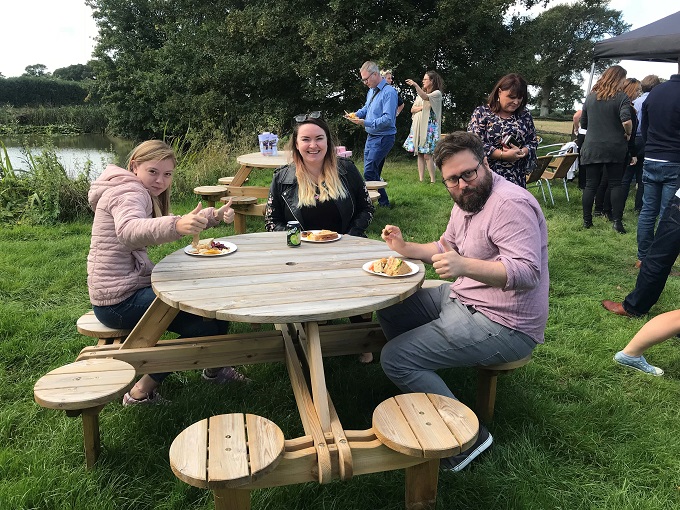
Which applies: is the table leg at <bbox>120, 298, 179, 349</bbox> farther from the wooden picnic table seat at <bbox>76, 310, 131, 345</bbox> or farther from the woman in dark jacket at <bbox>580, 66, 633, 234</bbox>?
the woman in dark jacket at <bbox>580, 66, 633, 234</bbox>

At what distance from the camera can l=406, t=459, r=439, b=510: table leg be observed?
6.14 feet

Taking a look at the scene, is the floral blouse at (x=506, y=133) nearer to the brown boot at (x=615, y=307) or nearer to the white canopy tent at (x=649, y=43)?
the brown boot at (x=615, y=307)

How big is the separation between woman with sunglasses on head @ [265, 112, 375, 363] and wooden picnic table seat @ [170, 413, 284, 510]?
1.62 metres

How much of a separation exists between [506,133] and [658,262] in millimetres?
1541

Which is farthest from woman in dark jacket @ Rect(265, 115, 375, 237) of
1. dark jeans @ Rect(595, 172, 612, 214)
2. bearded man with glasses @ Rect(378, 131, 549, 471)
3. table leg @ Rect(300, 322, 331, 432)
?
dark jeans @ Rect(595, 172, 612, 214)

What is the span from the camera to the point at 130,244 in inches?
94.1

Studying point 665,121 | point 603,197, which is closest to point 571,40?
point 603,197

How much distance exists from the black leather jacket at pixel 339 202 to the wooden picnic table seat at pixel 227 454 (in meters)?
1.92

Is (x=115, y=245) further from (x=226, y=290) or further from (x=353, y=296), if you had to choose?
(x=353, y=296)

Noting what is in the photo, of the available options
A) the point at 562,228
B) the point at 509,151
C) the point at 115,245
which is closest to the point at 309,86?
the point at 562,228

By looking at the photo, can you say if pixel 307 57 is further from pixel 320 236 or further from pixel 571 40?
pixel 571 40

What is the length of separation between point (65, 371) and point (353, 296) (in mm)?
1344

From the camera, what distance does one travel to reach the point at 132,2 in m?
21.8

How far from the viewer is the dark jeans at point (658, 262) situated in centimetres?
358
